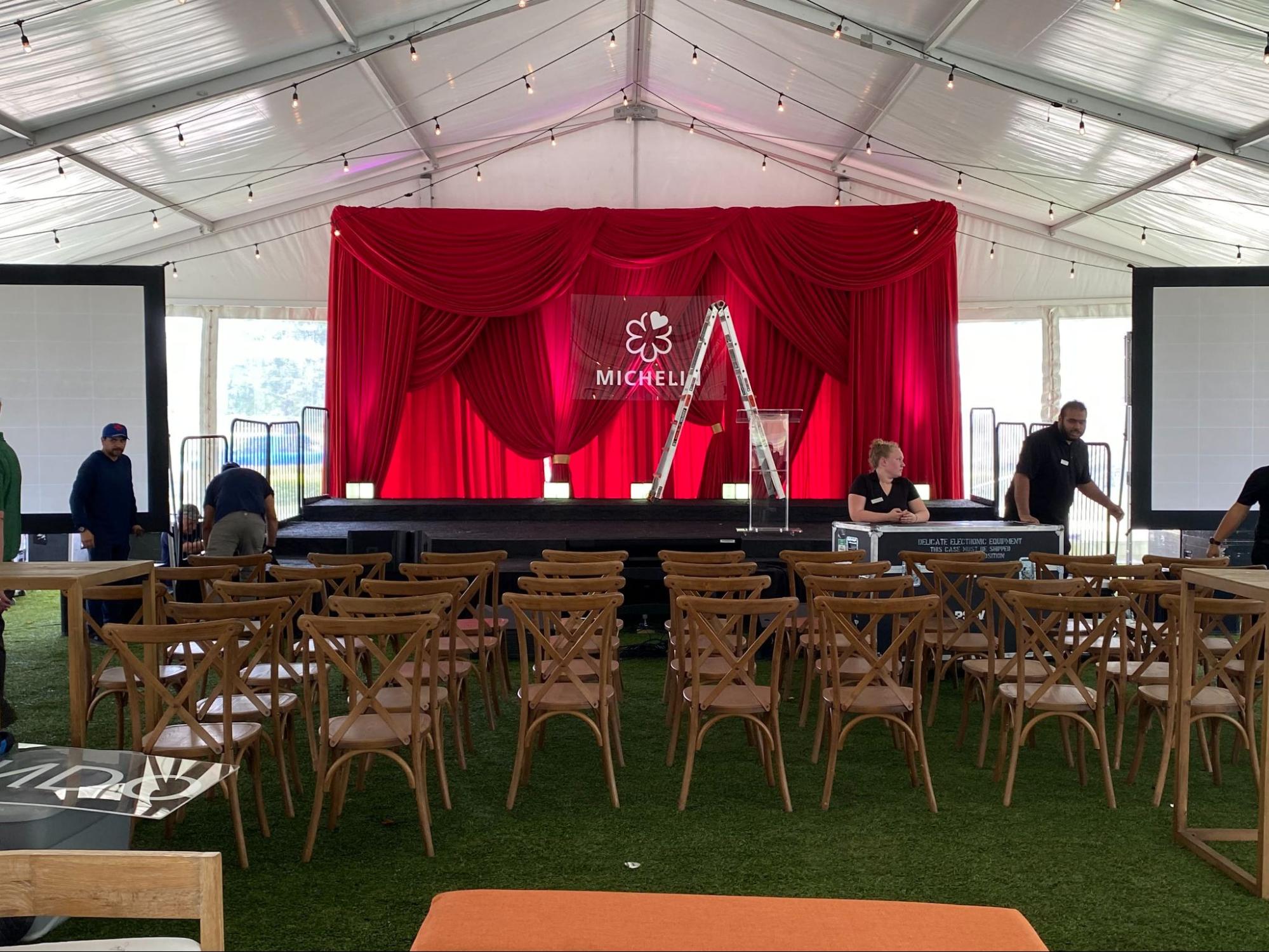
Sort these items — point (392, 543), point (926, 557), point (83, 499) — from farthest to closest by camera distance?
point (392, 543) → point (83, 499) → point (926, 557)

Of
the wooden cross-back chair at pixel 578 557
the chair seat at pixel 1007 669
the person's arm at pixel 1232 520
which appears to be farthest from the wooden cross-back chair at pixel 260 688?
the person's arm at pixel 1232 520

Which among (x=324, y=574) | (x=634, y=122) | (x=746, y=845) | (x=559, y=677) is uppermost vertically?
(x=634, y=122)

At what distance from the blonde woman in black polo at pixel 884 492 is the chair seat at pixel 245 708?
3.75 meters

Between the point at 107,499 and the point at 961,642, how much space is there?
5220mm

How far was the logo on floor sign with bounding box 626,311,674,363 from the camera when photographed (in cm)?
1098

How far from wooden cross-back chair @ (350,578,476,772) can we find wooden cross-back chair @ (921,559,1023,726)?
2.03 metres

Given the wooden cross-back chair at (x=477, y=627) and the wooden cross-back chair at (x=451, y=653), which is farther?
the wooden cross-back chair at (x=477, y=627)

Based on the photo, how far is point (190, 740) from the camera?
12.0ft

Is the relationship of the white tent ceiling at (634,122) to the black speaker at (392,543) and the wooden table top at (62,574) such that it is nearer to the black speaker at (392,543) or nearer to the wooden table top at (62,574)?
the black speaker at (392,543)

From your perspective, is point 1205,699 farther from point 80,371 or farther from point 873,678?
point 80,371

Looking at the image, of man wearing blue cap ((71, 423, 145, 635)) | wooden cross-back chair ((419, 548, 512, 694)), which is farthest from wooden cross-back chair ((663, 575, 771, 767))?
man wearing blue cap ((71, 423, 145, 635))

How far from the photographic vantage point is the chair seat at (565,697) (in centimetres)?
417

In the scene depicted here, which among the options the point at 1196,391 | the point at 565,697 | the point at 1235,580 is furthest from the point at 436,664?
the point at 1196,391

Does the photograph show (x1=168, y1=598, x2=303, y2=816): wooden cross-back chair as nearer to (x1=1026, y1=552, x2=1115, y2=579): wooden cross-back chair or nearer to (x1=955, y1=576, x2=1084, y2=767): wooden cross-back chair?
(x1=955, y1=576, x2=1084, y2=767): wooden cross-back chair
